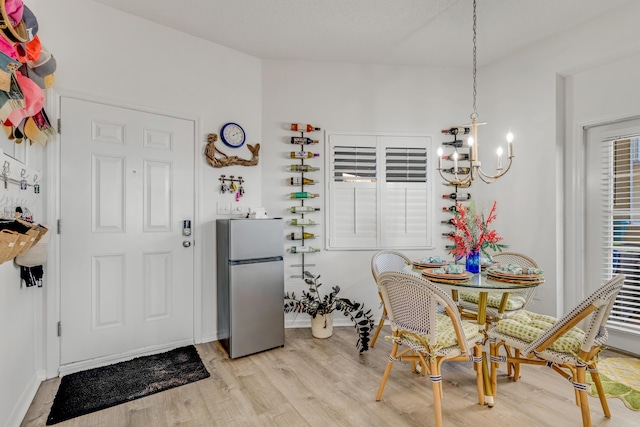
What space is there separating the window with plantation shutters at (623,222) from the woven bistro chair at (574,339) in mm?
1358

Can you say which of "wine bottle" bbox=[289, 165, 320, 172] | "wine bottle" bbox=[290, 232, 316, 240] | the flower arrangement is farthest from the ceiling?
"wine bottle" bbox=[290, 232, 316, 240]

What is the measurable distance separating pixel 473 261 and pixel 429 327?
0.73m

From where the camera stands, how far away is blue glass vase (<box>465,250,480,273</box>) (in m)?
2.32

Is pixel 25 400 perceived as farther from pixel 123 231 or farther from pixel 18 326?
pixel 123 231

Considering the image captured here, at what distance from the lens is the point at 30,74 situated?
1.94m

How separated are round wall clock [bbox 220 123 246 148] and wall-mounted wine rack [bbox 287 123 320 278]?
0.55 m

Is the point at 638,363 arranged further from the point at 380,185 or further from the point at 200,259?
the point at 200,259

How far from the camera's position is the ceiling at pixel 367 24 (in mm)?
2680

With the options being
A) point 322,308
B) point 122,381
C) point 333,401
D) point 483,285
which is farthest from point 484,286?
point 122,381

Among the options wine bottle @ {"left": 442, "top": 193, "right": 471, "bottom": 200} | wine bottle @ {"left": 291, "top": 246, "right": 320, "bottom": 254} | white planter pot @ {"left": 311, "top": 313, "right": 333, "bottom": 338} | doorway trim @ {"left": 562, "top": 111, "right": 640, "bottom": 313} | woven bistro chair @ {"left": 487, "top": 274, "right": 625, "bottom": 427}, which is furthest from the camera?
wine bottle @ {"left": 442, "top": 193, "right": 471, "bottom": 200}

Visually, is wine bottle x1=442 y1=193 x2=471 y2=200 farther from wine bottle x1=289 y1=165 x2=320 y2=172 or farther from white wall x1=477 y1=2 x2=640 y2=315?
wine bottle x1=289 y1=165 x2=320 y2=172

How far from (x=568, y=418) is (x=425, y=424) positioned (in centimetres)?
86

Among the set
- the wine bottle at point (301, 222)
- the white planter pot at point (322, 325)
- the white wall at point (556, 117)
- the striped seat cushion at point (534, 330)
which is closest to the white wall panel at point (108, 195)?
the wine bottle at point (301, 222)

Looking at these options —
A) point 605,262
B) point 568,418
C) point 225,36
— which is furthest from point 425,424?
point 225,36
